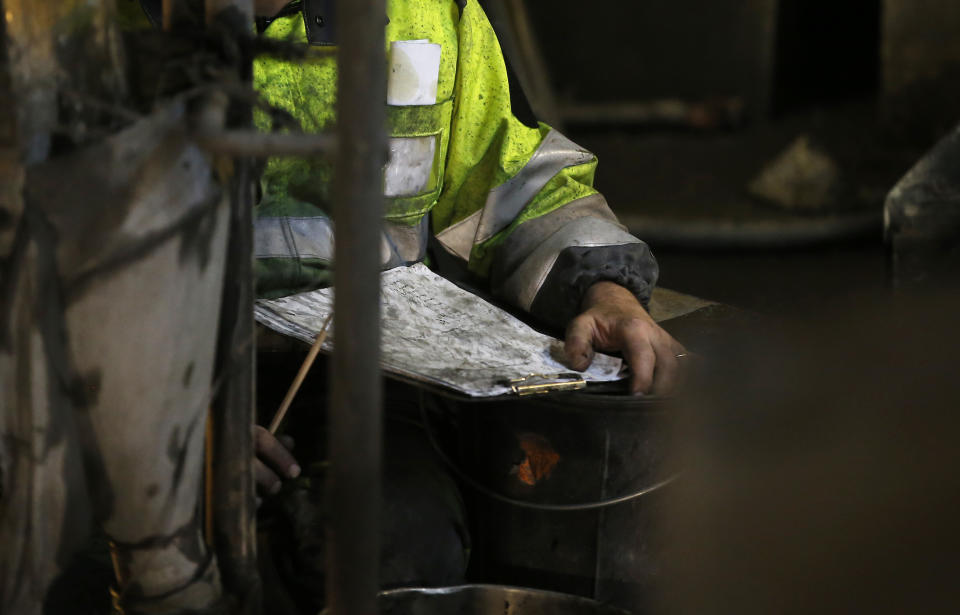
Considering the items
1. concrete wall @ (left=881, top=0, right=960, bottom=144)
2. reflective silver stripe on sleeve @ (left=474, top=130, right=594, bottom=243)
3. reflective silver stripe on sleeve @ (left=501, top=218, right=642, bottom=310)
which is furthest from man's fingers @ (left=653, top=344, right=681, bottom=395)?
concrete wall @ (left=881, top=0, right=960, bottom=144)

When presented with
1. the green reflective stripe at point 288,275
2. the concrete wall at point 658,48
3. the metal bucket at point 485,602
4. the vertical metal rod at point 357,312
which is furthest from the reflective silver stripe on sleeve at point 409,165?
the concrete wall at point 658,48

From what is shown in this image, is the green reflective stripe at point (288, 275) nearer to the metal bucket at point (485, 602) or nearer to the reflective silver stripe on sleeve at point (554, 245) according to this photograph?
the reflective silver stripe on sleeve at point (554, 245)

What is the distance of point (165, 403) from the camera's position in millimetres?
998

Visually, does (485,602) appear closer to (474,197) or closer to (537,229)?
(537,229)

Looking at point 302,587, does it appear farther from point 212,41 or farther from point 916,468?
point 916,468

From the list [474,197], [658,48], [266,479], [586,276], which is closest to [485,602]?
[266,479]

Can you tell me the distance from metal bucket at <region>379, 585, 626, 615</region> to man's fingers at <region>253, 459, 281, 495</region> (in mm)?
A: 235

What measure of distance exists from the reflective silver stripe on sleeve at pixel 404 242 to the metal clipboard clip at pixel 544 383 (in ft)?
1.46

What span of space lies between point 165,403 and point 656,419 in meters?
0.72

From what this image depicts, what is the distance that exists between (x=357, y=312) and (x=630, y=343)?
704 mm

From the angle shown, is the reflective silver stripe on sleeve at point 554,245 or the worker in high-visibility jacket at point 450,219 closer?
the worker in high-visibility jacket at point 450,219

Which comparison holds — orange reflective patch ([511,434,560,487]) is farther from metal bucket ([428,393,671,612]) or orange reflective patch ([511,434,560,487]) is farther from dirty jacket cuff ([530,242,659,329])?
dirty jacket cuff ([530,242,659,329])

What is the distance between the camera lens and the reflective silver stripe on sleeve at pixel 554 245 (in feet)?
5.71

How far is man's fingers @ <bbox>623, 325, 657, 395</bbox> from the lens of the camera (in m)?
1.47
